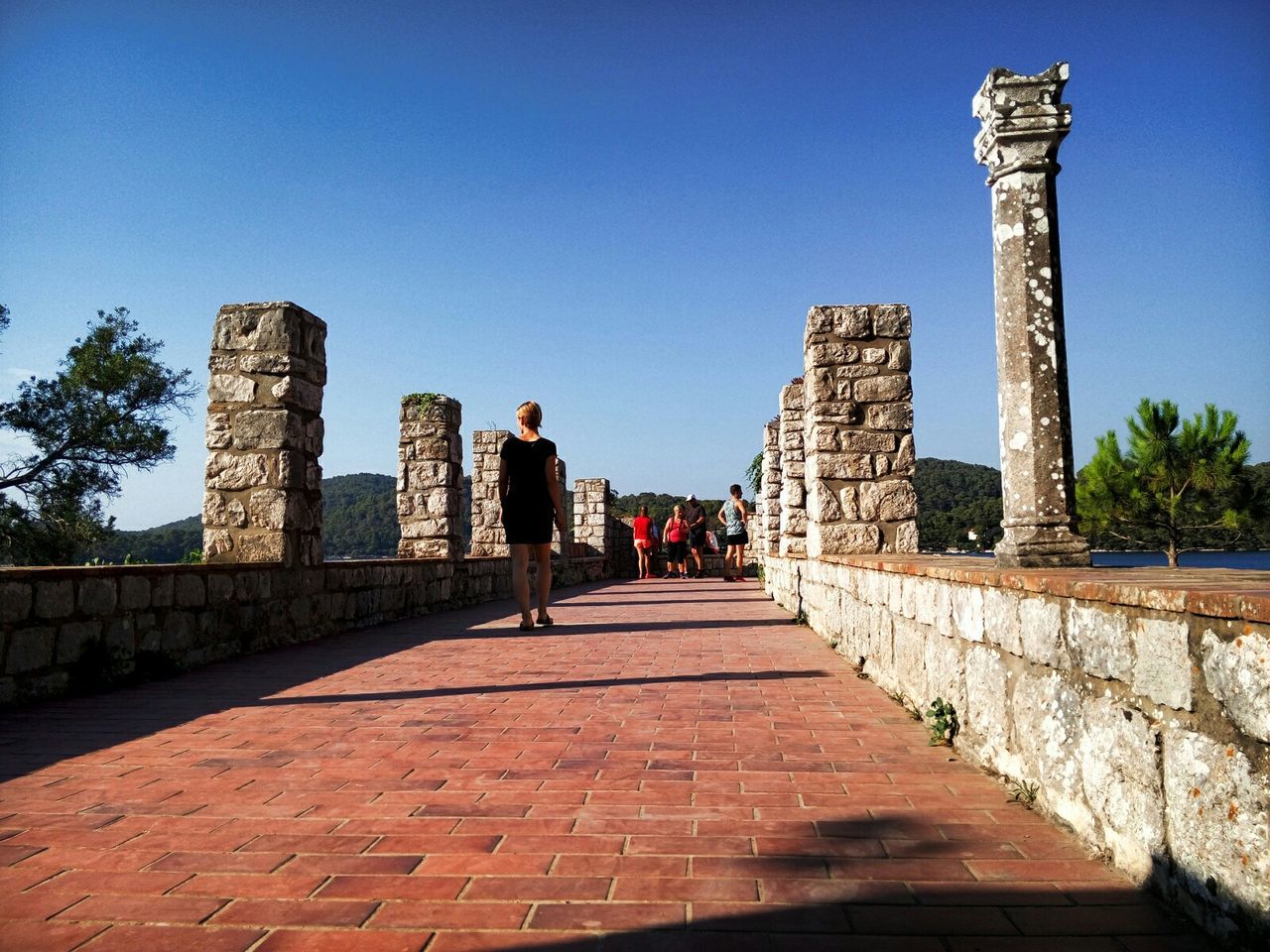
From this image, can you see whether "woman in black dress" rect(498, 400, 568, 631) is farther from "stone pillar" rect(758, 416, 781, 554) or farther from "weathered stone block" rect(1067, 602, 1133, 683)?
"stone pillar" rect(758, 416, 781, 554)

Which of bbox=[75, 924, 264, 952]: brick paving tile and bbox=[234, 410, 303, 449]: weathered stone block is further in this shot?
bbox=[234, 410, 303, 449]: weathered stone block

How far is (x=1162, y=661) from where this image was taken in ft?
6.86

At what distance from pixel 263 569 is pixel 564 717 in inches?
150

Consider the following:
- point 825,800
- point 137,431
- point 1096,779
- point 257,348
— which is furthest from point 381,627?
point 137,431

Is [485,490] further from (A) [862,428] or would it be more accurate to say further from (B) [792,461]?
(A) [862,428]

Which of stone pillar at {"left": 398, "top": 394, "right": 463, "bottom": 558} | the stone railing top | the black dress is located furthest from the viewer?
stone pillar at {"left": 398, "top": 394, "right": 463, "bottom": 558}

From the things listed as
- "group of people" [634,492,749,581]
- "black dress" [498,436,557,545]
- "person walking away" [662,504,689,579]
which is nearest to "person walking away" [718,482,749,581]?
"group of people" [634,492,749,581]

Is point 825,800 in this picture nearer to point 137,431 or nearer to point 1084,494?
point 1084,494

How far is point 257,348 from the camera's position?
7.33 meters

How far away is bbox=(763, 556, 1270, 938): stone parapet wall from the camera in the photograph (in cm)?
178

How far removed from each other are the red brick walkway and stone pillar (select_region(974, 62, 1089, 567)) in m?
1.15

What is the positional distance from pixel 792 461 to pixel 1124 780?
10546mm

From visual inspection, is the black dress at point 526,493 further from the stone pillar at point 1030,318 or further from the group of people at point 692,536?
the group of people at point 692,536

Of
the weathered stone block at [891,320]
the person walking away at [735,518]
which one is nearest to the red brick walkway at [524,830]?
the weathered stone block at [891,320]
